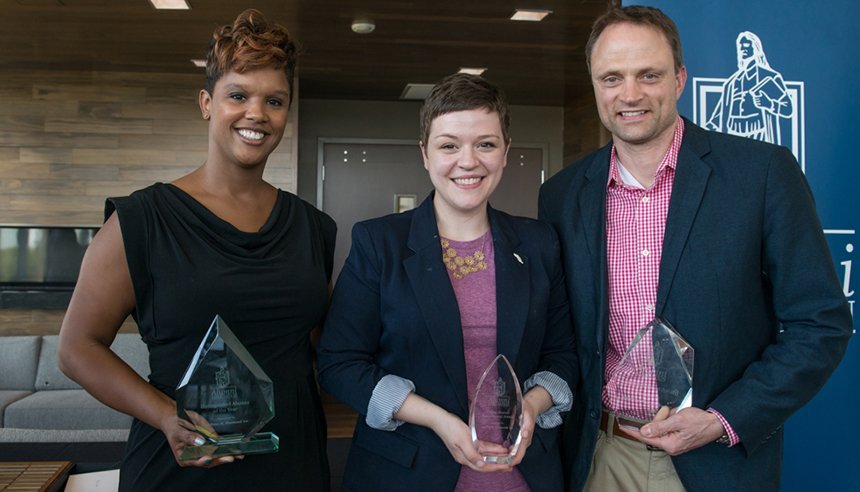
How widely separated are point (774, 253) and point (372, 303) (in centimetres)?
90

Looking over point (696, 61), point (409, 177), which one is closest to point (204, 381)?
point (696, 61)

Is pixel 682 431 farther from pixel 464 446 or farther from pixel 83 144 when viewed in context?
pixel 83 144

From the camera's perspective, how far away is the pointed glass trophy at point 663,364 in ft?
4.82

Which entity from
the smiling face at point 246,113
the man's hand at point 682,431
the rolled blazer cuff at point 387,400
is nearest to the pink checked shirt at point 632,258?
the man's hand at point 682,431

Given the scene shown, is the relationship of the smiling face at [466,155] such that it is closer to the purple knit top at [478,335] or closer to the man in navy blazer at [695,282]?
the purple knit top at [478,335]

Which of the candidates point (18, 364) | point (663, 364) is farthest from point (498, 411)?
point (18, 364)

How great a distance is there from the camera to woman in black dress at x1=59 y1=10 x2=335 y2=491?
1404 mm

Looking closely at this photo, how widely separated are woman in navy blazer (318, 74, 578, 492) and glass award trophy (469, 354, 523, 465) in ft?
0.29

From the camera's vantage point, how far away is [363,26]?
16.4ft

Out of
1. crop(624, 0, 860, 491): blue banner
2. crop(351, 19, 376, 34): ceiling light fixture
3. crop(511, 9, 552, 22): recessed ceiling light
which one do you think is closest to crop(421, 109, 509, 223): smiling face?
crop(624, 0, 860, 491): blue banner

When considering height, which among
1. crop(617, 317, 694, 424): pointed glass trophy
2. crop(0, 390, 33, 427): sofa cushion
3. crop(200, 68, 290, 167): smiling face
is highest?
crop(200, 68, 290, 167): smiling face

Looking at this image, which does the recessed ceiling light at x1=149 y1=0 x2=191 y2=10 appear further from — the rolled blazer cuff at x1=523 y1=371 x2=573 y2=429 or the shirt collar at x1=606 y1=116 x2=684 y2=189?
the rolled blazer cuff at x1=523 y1=371 x2=573 y2=429

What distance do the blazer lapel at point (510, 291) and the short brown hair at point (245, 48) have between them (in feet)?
2.00

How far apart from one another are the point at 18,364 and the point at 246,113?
4924 millimetres
